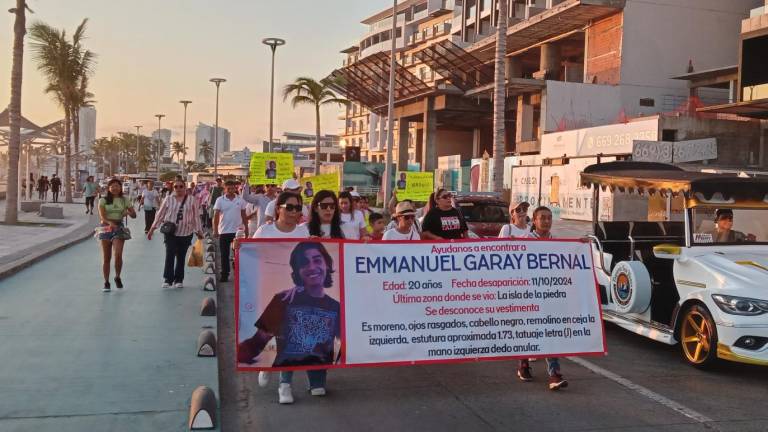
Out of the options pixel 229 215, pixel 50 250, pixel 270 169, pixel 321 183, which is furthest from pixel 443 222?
pixel 270 169

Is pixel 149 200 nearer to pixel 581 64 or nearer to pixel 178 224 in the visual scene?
pixel 178 224

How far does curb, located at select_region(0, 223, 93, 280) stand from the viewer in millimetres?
12195

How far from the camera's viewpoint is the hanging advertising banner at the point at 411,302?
5953 millimetres

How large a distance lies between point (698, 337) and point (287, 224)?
426 centimetres

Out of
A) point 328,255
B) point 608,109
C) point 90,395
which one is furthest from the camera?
point 608,109

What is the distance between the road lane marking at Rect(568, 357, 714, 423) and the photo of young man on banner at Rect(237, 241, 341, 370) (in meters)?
2.78

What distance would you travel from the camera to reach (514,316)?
643 centimetres

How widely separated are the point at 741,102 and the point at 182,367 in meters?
28.3

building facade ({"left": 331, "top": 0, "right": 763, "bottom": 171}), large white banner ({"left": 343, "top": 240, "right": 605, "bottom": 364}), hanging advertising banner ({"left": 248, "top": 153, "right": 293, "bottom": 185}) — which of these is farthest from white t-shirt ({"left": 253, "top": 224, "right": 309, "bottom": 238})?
building facade ({"left": 331, "top": 0, "right": 763, "bottom": 171})

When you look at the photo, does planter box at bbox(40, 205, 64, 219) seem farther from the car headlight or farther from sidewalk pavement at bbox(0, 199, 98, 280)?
the car headlight

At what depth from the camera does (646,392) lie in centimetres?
654

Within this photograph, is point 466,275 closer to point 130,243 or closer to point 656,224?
point 656,224

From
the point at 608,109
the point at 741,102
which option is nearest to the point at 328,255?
the point at 741,102

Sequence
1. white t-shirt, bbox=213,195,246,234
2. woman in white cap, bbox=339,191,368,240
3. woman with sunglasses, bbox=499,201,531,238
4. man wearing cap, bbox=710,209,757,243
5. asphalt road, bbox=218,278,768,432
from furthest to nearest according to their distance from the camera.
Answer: white t-shirt, bbox=213,195,246,234 < woman in white cap, bbox=339,191,368,240 < man wearing cap, bbox=710,209,757,243 < woman with sunglasses, bbox=499,201,531,238 < asphalt road, bbox=218,278,768,432
